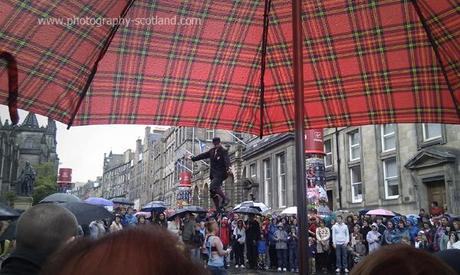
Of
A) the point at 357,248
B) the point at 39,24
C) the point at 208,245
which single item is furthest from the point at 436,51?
the point at 357,248

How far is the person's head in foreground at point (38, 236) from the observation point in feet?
7.75

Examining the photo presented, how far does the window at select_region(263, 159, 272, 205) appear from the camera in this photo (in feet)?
119

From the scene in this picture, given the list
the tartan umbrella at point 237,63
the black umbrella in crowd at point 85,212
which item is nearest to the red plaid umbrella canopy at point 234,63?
the tartan umbrella at point 237,63

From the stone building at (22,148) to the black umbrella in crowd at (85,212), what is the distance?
34.2 metres

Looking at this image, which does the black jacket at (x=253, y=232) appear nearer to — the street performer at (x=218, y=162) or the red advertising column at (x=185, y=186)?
the street performer at (x=218, y=162)

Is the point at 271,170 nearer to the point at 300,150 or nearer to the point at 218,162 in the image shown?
the point at 218,162

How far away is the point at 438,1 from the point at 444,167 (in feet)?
62.6

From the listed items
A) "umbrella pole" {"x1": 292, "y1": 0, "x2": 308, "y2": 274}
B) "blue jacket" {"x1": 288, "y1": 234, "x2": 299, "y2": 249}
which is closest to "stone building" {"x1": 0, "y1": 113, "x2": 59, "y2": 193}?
"blue jacket" {"x1": 288, "y1": 234, "x2": 299, "y2": 249}

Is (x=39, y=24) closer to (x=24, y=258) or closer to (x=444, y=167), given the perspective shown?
(x=24, y=258)

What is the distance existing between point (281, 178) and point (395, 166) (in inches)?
461

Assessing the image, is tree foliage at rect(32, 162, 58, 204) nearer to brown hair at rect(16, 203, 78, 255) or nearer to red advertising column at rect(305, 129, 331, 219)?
red advertising column at rect(305, 129, 331, 219)

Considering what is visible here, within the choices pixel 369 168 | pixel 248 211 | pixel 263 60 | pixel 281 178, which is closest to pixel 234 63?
pixel 263 60

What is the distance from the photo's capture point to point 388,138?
973 inches

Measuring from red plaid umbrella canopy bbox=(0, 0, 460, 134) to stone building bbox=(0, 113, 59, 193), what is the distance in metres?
42.0
